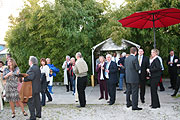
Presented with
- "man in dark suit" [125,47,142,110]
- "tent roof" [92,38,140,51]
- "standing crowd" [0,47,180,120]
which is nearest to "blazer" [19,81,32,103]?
"standing crowd" [0,47,180,120]

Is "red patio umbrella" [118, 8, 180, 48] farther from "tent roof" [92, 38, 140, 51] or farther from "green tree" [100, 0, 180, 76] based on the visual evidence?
"tent roof" [92, 38, 140, 51]

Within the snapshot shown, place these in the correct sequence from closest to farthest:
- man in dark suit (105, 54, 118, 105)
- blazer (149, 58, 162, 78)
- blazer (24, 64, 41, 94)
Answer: blazer (24, 64, 41, 94) → blazer (149, 58, 162, 78) → man in dark suit (105, 54, 118, 105)

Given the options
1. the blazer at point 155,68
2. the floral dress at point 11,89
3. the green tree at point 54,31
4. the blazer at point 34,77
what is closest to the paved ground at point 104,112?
the floral dress at point 11,89

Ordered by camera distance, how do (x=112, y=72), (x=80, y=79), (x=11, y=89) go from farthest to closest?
1. (x=112, y=72)
2. (x=80, y=79)
3. (x=11, y=89)

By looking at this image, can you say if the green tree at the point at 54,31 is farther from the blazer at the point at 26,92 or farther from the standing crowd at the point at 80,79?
the blazer at the point at 26,92

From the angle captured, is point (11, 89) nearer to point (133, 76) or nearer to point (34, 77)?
point (34, 77)

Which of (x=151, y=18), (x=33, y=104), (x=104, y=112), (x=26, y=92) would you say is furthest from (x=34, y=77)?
(x=151, y=18)

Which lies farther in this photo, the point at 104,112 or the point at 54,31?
the point at 54,31

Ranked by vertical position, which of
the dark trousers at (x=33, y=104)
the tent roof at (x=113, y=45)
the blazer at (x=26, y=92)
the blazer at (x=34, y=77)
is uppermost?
the tent roof at (x=113, y=45)

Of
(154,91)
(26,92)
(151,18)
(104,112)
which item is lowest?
(104,112)

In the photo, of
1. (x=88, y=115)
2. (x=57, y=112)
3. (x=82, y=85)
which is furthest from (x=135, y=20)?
(x=57, y=112)

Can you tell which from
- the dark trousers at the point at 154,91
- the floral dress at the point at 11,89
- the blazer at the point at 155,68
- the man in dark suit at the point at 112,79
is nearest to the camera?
the floral dress at the point at 11,89

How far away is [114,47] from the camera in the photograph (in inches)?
442

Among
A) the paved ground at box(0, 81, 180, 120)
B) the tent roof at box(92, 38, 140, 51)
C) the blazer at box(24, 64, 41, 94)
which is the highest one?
the tent roof at box(92, 38, 140, 51)
